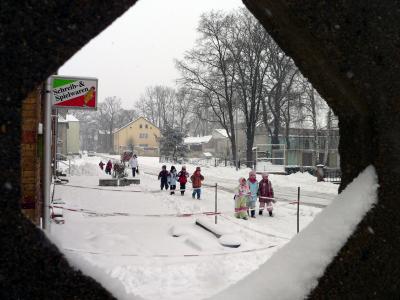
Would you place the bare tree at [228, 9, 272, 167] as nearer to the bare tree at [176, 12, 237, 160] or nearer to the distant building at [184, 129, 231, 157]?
the bare tree at [176, 12, 237, 160]

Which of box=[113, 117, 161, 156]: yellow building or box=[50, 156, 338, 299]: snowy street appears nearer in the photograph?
box=[50, 156, 338, 299]: snowy street

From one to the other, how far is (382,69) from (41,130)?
19.5ft

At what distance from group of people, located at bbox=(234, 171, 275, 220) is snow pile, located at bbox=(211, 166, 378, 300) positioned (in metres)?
10.5

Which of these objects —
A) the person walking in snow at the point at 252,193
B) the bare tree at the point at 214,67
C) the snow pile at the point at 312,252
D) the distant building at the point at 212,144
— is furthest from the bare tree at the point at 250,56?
the snow pile at the point at 312,252

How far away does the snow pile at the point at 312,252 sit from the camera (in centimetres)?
152

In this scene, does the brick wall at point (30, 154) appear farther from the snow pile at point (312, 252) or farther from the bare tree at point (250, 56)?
the bare tree at point (250, 56)

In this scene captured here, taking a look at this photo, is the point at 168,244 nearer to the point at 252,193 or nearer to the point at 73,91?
the point at 73,91

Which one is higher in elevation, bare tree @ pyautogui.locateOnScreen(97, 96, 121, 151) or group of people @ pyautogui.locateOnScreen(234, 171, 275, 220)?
bare tree @ pyautogui.locateOnScreen(97, 96, 121, 151)

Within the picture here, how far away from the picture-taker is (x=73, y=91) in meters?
7.57

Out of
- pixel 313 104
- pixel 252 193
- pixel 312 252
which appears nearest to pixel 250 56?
pixel 313 104

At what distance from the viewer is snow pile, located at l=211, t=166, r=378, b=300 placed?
1.52 meters

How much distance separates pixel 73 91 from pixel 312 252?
676cm

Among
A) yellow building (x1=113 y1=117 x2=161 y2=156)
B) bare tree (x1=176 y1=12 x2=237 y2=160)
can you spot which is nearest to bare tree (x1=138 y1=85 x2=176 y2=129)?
yellow building (x1=113 y1=117 x2=161 y2=156)

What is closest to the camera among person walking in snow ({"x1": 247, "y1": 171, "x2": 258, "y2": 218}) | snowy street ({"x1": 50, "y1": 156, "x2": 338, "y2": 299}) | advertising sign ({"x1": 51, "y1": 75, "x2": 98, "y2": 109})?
snowy street ({"x1": 50, "y1": 156, "x2": 338, "y2": 299})
